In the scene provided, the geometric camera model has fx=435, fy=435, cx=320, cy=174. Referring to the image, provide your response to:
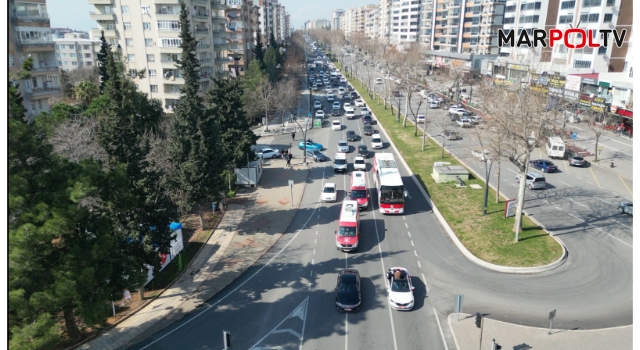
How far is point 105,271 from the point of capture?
18.4 metres

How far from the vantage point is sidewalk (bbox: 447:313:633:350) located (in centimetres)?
1944

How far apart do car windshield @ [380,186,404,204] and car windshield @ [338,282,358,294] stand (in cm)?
1205

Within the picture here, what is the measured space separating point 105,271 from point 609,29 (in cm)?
7995

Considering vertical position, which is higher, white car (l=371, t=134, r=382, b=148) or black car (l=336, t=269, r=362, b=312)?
white car (l=371, t=134, r=382, b=148)

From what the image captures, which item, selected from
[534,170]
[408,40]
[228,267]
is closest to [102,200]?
[228,267]

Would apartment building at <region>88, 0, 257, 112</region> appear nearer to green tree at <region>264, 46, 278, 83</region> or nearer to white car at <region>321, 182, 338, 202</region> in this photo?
green tree at <region>264, 46, 278, 83</region>

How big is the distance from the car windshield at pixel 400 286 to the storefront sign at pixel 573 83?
60.1m

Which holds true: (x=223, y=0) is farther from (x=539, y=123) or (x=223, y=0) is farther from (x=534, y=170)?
(x=539, y=123)

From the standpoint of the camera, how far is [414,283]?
25.0 metres

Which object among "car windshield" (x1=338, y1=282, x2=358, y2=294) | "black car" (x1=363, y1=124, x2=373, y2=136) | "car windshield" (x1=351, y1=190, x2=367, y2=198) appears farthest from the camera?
"black car" (x1=363, y1=124, x2=373, y2=136)

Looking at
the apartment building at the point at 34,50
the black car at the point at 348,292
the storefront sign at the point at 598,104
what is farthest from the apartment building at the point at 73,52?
the black car at the point at 348,292

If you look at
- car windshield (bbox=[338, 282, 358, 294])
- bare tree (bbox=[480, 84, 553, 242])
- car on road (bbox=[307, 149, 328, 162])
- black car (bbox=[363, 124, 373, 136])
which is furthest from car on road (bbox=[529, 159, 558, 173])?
car windshield (bbox=[338, 282, 358, 294])

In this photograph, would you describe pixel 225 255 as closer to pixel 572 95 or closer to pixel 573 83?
pixel 572 95

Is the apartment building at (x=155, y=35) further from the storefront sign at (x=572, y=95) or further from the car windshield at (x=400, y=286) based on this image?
the storefront sign at (x=572, y=95)
